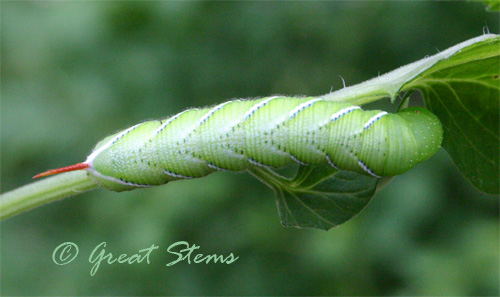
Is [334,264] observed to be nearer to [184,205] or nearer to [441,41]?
[184,205]

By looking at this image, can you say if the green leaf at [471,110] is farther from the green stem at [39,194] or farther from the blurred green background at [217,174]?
the blurred green background at [217,174]

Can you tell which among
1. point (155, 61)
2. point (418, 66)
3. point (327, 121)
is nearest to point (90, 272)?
point (155, 61)

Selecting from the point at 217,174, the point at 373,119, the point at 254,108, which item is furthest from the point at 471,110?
the point at 217,174

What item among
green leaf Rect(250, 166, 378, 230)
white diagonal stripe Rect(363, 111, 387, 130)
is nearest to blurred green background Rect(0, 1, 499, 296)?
green leaf Rect(250, 166, 378, 230)

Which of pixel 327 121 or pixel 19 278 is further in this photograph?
pixel 19 278

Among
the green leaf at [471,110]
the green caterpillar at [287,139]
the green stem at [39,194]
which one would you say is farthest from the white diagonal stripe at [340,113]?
the green stem at [39,194]

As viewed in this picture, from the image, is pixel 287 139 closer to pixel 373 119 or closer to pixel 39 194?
pixel 373 119

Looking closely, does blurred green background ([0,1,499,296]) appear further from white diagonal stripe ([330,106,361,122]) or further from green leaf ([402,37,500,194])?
white diagonal stripe ([330,106,361,122])
